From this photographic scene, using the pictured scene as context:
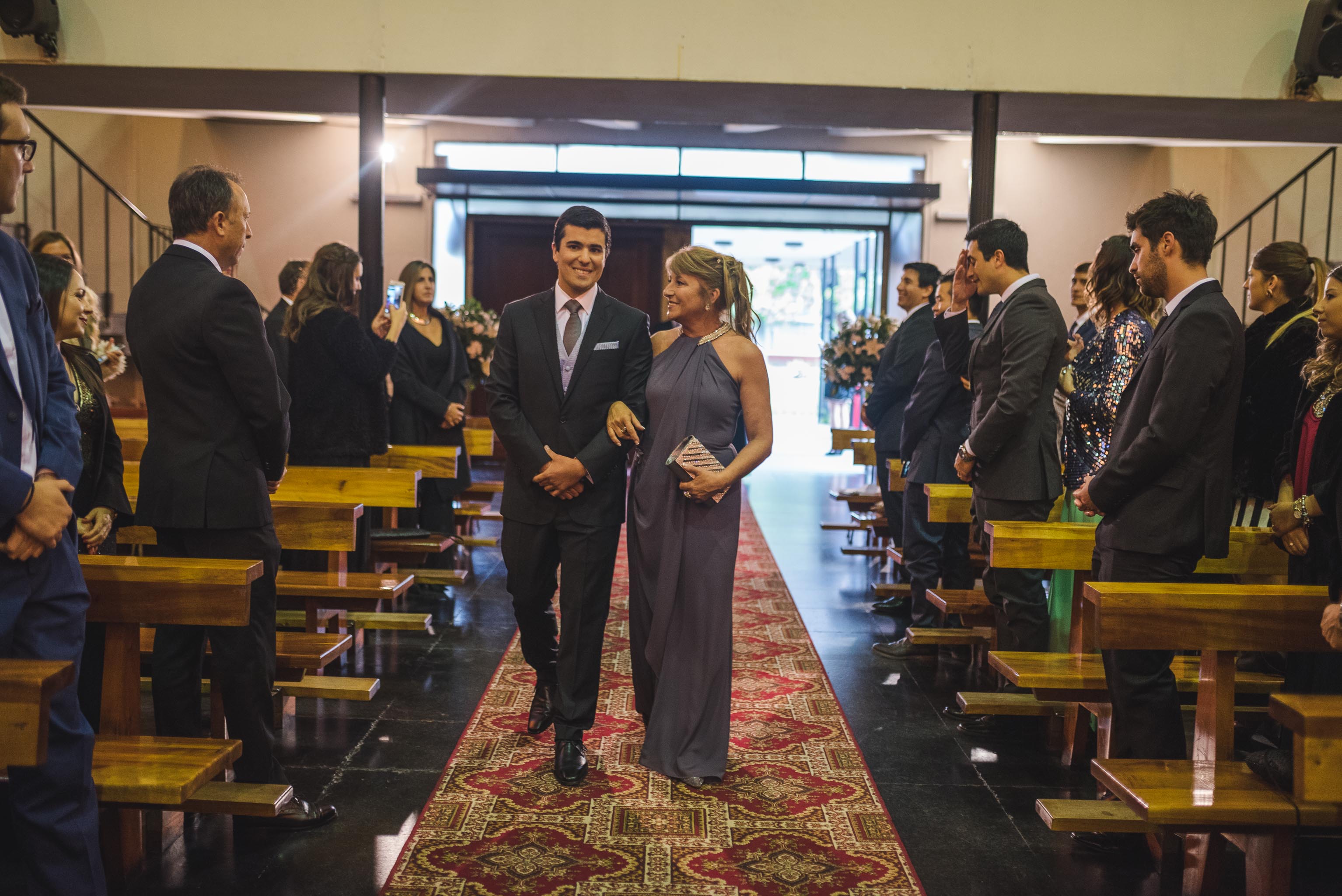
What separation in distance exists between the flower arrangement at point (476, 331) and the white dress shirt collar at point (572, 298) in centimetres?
395

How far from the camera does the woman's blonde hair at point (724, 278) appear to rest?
11.1ft

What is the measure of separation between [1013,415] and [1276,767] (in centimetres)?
161

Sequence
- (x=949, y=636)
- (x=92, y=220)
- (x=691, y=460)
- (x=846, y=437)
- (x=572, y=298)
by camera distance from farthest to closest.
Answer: (x=92, y=220), (x=846, y=437), (x=949, y=636), (x=572, y=298), (x=691, y=460)

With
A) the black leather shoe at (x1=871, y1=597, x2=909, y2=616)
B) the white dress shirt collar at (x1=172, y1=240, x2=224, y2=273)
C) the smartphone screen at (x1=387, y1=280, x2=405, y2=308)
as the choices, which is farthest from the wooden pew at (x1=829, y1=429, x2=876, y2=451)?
the white dress shirt collar at (x1=172, y1=240, x2=224, y2=273)

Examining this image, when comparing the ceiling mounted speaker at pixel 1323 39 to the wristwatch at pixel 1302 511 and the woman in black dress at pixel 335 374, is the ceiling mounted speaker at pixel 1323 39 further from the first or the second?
the woman in black dress at pixel 335 374

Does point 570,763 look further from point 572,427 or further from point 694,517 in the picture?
point 572,427

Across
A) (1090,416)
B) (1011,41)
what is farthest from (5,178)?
(1011,41)

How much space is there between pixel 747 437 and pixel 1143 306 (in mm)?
1576

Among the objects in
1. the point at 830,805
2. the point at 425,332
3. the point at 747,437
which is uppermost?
the point at 425,332

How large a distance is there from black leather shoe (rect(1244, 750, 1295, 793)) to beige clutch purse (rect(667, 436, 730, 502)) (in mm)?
1612

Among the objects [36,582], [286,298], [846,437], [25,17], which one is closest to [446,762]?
[36,582]

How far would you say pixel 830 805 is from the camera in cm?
323

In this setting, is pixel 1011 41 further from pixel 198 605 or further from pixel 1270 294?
pixel 198 605

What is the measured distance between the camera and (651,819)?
309 centimetres
